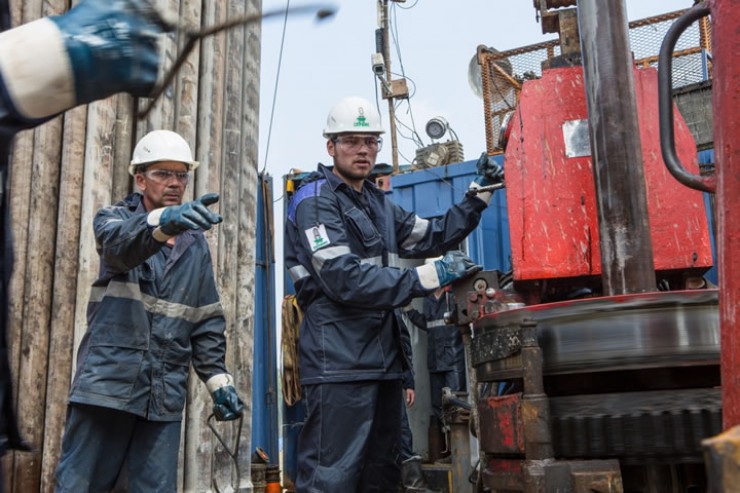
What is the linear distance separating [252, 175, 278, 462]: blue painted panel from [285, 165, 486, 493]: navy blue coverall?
501cm

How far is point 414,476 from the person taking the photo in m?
6.59

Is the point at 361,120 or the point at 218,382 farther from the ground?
the point at 361,120

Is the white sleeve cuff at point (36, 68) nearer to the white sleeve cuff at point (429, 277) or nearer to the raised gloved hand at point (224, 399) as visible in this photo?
the white sleeve cuff at point (429, 277)

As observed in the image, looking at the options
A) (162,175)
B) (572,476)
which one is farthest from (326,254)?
(572,476)

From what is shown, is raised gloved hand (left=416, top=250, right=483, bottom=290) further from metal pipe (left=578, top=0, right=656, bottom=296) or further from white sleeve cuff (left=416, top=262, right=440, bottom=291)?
metal pipe (left=578, top=0, right=656, bottom=296)

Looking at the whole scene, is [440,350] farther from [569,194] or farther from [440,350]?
[569,194]

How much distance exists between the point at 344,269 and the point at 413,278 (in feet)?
1.07

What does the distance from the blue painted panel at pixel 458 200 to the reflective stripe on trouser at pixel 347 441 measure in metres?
4.45

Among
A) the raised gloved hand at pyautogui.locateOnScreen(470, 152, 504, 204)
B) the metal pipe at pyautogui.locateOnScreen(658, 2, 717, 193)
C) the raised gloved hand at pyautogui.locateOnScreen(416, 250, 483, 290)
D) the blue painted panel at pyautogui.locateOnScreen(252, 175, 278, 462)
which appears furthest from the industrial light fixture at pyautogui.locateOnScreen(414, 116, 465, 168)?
the metal pipe at pyautogui.locateOnScreen(658, 2, 717, 193)

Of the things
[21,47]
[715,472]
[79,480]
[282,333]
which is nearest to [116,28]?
[21,47]

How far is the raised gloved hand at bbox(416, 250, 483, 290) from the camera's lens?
3.34 meters

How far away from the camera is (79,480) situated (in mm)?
3398

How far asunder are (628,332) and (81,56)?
6.70 feet

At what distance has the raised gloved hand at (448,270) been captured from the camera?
3.34m
